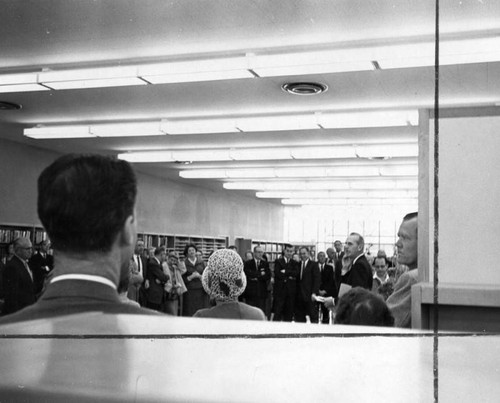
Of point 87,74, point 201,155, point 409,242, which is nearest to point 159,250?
point 201,155

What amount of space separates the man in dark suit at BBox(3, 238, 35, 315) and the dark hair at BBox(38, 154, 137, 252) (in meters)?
0.04

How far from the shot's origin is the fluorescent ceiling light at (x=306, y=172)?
2.06ft

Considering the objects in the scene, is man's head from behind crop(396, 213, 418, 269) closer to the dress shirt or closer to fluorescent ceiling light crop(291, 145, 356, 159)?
fluorescent ceiling light crop(291, 145, 356, 159)

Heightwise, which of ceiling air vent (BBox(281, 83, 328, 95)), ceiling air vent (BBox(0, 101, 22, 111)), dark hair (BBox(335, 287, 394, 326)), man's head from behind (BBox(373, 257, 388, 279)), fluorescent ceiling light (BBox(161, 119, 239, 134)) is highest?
ceiling air vent (BBox(281, 83, 328, 95))

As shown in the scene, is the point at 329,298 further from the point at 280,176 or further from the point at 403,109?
the point at 403,109

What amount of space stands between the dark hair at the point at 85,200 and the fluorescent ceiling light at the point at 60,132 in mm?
29

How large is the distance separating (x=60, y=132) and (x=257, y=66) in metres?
0.26

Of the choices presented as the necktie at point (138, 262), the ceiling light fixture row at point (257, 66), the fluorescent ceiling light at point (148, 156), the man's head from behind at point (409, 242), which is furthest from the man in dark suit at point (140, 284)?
the man's head from behind at point (409, 242)

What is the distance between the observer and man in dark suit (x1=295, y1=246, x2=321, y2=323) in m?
0.58

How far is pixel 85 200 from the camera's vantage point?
63 cm

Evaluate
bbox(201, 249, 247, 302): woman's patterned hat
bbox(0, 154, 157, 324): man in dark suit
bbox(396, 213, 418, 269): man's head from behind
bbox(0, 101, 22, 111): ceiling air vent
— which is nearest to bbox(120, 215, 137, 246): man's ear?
bbox(0, 154, 157, 324): man in dark suit

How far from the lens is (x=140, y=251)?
2.08 feet

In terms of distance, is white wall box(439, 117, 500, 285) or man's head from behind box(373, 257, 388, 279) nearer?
man's head from behind box(373, 257, 388, 279)

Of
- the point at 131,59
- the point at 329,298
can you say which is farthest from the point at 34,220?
the point at 329,298
